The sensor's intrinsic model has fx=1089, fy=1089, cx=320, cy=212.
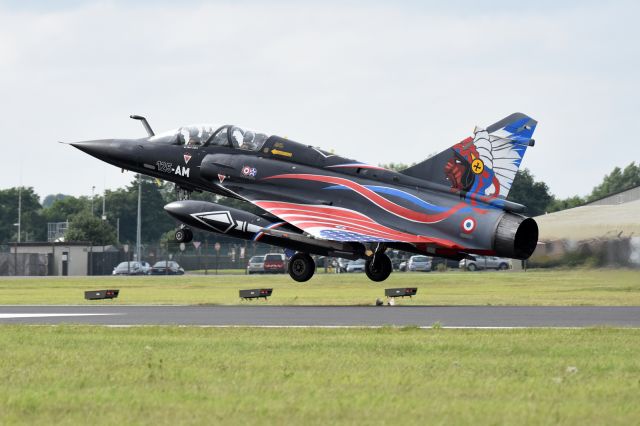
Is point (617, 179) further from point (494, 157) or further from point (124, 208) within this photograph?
point (494, 157)

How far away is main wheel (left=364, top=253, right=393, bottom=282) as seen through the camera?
3388 cm

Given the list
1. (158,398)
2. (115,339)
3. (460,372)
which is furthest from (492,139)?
(158,398)

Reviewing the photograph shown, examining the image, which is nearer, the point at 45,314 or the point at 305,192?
the point at 45,314

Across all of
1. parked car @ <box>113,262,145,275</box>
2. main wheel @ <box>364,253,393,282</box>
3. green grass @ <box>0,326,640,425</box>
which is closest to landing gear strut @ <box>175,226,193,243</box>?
main wheel @ <box>364,253,393,282</box>

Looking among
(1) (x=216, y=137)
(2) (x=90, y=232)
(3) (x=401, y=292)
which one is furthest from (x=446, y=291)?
(2) (x=90, y=232)

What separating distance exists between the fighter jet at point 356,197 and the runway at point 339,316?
6.36 feet

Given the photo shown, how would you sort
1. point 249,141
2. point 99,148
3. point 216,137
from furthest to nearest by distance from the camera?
1. point 99,148
2. point 216,137
3. point 249,141

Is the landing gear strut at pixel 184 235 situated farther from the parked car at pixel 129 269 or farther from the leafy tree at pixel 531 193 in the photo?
the leafy tree at pixel 531 193

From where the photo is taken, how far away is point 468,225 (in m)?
31.2

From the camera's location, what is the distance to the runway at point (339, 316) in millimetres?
24516

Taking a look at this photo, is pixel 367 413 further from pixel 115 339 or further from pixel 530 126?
pixel 530 126

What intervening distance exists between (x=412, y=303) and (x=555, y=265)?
585 cm

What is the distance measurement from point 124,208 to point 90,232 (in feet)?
145

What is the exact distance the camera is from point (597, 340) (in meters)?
19.6
